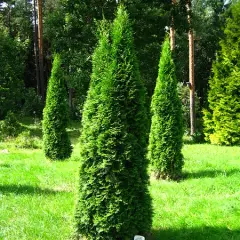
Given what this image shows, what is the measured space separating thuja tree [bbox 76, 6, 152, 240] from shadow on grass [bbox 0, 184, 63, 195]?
254 centimetres

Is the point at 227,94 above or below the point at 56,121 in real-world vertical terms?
above

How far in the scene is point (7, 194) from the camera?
668cm

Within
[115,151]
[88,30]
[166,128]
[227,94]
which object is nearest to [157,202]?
[166,128]

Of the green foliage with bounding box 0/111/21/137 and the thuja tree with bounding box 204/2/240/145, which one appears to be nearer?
the thuja tree with bounding box 204/2/240/145

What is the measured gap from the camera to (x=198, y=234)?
4.93 metres

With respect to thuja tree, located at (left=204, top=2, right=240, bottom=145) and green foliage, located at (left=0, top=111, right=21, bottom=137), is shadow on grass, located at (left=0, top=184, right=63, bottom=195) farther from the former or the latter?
thuja tree, located at (left=204, top=2, right=240, bottom=145)

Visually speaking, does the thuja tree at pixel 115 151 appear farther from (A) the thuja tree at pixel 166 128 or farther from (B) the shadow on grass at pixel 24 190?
(A) the thuja tree at pixel 166 128

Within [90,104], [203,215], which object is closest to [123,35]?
[90,104]

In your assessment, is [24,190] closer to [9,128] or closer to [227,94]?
[9,128]

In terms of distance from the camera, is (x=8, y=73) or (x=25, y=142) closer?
(x=25, y=142)

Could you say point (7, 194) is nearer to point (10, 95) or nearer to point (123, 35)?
point (123, 35)

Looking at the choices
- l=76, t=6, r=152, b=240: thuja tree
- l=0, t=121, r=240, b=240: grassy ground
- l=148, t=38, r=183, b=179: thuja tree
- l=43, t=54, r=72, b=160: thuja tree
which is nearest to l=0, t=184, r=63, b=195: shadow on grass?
l=0, t=121, r=240, b=240: grassy ground

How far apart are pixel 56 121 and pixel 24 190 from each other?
3.77 m

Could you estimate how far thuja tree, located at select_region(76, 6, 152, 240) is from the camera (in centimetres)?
416
